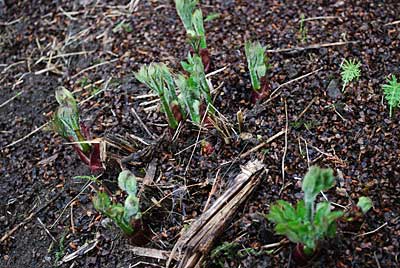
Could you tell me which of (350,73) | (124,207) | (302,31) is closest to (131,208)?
(124,207)

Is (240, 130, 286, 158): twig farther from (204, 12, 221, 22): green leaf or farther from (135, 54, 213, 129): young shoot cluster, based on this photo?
(204, 12, 221, 22): green leaf

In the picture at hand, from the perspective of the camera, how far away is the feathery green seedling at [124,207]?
57.4 inches

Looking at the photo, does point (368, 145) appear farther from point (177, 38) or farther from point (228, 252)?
point (177, 38)

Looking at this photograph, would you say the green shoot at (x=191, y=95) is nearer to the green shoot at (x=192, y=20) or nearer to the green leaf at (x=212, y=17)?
the green shoot at (x=192, y=20)

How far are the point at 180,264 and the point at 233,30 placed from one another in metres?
0.99

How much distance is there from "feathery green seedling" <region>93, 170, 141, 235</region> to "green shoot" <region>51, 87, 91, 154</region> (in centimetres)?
28

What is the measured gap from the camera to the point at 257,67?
5.66ft

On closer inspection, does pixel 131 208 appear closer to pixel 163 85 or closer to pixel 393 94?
pixel 163 85

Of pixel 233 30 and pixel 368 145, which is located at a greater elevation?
pixel 233 30

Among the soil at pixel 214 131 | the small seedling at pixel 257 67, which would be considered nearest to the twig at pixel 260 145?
the soil at pixel 214 131

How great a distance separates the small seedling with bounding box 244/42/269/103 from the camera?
5.48ft

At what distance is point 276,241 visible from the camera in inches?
59.4

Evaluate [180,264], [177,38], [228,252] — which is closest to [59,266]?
[180,264]

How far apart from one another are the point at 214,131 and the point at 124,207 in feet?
1.37
